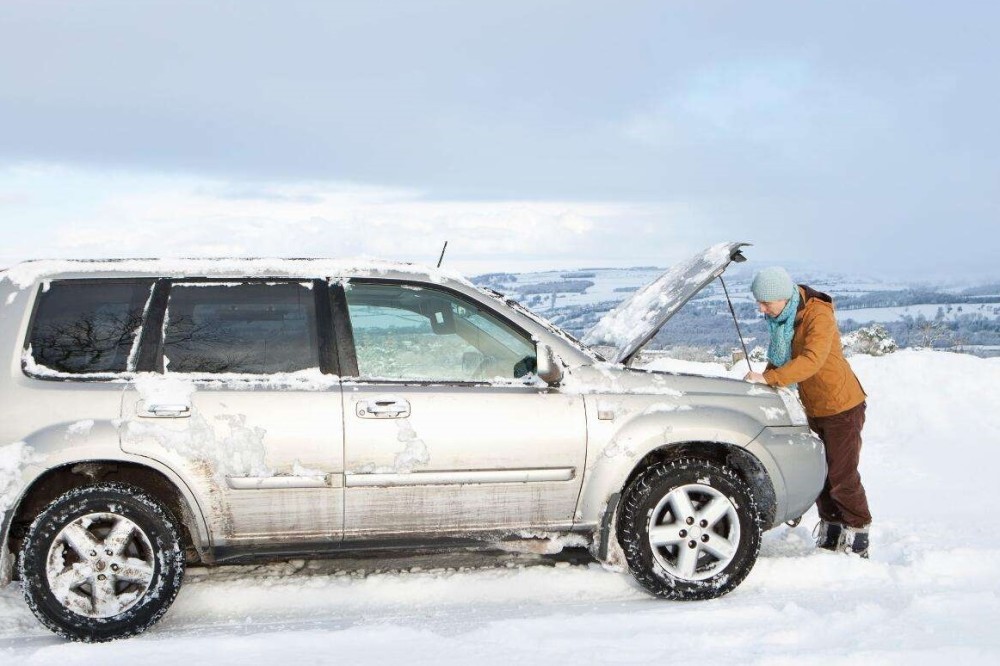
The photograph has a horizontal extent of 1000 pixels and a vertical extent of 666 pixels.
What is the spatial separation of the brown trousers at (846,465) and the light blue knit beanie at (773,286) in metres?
A: 0.85

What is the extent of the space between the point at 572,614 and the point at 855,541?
2116mm

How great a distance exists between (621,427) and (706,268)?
4.23 ft

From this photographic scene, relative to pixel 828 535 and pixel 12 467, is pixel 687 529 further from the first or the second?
pixel 12 467

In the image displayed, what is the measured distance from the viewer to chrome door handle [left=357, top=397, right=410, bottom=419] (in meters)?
4.28

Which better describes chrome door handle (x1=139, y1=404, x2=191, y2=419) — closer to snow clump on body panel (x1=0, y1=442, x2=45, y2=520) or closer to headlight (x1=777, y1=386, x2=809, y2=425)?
snow clump on body panel (x1=0, y1=442, x2=45, y2=520)

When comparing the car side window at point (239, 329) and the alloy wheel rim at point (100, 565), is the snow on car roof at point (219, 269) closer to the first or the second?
the car side window at point (239, 329)

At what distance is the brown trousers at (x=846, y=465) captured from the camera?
5453 mm

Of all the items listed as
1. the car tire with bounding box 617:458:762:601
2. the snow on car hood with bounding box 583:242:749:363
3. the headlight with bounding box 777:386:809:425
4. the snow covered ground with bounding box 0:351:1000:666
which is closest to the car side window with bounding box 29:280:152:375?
the snow covered ground with bounding box 0:351:1000:666

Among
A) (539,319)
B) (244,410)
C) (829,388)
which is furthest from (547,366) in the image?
(829,388)

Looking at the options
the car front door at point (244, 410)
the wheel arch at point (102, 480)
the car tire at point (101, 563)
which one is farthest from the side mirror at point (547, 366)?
the car tire at point (101, 563)

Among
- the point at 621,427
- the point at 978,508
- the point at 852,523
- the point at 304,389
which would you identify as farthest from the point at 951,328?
the point at 304,389

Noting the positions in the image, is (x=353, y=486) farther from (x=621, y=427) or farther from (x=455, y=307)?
(x=621, y=427)

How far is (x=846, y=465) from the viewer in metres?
5.52

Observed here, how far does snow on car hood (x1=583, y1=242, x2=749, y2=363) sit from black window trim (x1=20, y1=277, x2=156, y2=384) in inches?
96.2
